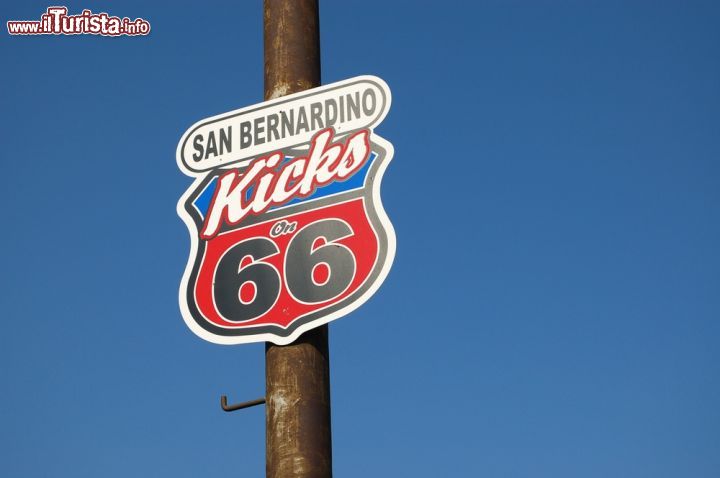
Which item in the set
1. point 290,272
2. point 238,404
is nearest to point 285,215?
point 290,272

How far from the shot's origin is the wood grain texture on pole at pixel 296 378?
492cm

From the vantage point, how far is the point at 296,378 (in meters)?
5.10

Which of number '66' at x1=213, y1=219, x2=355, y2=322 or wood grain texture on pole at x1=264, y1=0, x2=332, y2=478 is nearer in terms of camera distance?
wood grain texture on pole at x1=264, y1=0, x2=332, y2=478

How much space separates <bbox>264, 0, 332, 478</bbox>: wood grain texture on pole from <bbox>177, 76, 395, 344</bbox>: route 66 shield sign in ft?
0.36

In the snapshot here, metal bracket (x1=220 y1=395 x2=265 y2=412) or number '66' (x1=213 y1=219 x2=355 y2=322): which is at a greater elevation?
number '66' (x1=213 y1=219 x2=355 y2=322)

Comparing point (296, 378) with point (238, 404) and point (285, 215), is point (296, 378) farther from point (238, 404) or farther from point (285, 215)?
point (285, 215)

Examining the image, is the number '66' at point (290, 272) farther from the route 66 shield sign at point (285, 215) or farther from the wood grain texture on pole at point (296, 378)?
the wood grain texture on pole at point (296, 378)

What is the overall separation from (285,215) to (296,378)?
3.86ft

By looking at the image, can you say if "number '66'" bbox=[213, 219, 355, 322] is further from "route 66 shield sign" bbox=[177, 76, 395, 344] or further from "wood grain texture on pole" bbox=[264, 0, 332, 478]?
"wood grain texture on pole" bbox=[264, 0, 332, 478]

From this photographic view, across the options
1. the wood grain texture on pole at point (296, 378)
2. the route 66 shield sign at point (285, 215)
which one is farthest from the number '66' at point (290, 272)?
the wood grain texture on pole at point (296, 378)

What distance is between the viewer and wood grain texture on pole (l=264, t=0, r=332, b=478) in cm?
492

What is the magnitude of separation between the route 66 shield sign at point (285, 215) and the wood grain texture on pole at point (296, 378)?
0.11m

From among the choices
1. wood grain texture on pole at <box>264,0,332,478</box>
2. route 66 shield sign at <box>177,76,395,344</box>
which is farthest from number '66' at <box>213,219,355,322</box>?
wood grain texture on pole at <box>264,0,332,478</box>

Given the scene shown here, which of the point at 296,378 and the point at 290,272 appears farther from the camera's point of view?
the point at 290,272
